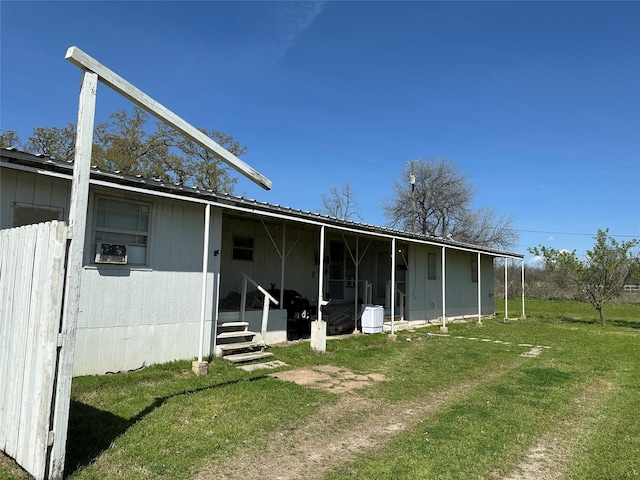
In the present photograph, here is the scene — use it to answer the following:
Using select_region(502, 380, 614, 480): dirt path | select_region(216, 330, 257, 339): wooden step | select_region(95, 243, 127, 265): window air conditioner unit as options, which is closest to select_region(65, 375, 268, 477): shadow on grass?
select_region(95, 243, 127, 265): window air conditioner unit

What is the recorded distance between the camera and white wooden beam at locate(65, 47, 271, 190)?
356cm

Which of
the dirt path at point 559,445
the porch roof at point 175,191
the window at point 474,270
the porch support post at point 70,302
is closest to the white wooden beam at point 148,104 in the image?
the porch support post at point 70,302

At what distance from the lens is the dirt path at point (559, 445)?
3777 millimetres

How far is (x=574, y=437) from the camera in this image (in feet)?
15.4

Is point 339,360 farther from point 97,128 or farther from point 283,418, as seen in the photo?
point 97,128

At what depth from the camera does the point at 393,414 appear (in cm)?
539

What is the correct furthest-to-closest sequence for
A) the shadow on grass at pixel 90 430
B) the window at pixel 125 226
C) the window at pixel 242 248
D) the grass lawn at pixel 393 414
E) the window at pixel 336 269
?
1. the window at pixel 336 269
2. the window at pixel 242 248
3. the window at pixel 125 226
4. the grass lawn at pixel 393 414
5. the shadow on grass at pixel 90 430

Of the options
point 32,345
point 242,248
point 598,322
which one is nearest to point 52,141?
point 242,248

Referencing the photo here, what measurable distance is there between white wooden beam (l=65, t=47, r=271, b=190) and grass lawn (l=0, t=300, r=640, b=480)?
9.08ft

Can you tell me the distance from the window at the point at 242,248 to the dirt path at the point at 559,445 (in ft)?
25.2

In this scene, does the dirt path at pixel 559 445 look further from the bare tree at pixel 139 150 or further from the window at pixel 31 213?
the bare tree at pixel 139 150

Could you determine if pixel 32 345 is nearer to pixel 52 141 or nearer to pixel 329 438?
pixel 329 438

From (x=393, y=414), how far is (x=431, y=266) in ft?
36.1

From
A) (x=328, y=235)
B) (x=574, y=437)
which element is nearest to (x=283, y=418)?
(x=574, y=437)
